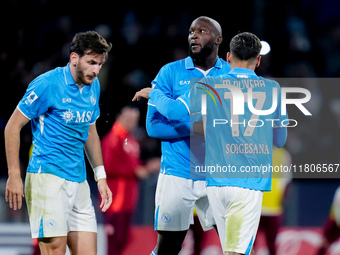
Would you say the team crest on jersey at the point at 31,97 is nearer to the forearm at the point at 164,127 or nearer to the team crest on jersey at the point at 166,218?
the forearm at the point at 164,127

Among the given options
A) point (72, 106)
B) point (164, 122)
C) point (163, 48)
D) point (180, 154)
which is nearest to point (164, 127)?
point (164, 122)

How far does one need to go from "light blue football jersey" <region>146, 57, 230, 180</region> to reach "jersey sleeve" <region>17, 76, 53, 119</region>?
85 cm

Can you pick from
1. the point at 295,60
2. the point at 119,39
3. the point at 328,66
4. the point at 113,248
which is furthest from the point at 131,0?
the point at 113,248

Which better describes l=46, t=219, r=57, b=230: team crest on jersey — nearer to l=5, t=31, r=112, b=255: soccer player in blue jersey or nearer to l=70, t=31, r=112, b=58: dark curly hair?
l=5, t=31, r=112, b=255: soccer player in blue jersey

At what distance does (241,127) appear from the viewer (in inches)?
153

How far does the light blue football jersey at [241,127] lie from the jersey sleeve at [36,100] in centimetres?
101

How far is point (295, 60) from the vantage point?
948 cm

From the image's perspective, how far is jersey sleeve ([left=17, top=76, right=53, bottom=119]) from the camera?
3.91m

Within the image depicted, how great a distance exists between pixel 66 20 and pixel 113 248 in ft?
12.4

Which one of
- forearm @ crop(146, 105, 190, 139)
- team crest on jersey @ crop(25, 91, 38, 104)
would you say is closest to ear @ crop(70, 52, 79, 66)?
team crest on jersey @ crop(25, 91, 38, 104)

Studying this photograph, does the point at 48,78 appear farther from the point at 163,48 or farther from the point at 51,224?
the point at 163,48

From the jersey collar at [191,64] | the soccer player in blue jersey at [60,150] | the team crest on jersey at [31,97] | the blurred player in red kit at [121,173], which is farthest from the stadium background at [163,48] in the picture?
the team crest on jersey at [31,97]

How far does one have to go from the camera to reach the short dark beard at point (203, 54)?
455 cm

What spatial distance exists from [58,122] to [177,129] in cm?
91
